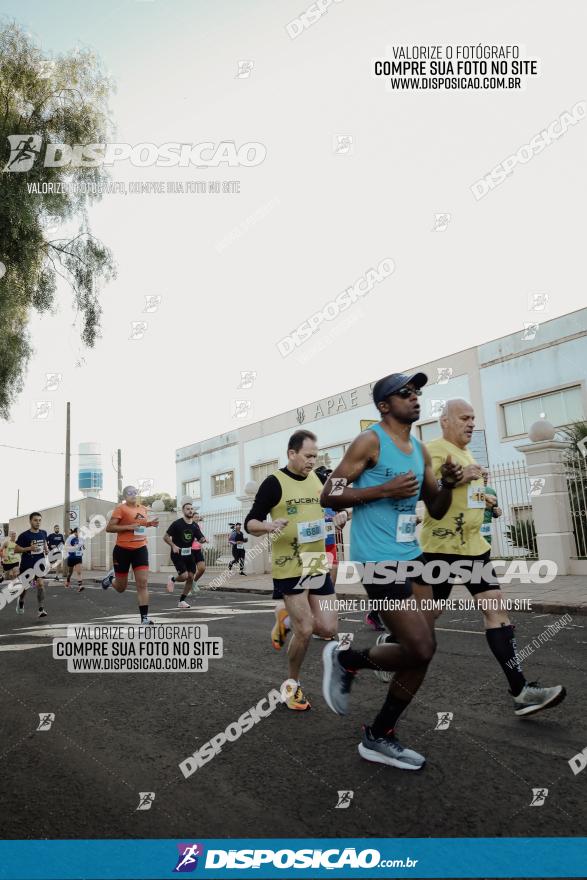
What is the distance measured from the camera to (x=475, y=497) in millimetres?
4438

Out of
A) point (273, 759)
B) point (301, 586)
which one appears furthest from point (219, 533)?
point (273, 759)

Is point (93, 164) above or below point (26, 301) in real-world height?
above

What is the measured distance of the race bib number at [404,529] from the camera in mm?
3340

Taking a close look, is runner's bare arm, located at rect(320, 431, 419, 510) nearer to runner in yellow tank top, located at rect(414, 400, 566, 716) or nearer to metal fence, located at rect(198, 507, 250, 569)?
runner in yellow tank top, located at rect(414, 400, 566, 716)

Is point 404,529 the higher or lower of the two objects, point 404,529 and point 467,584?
the higher

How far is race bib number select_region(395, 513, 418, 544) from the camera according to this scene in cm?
334

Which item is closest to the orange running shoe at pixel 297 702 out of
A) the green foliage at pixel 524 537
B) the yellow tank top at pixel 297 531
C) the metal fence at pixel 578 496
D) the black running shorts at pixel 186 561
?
the yellow tank top at pixel 297 531

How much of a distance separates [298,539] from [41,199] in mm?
13435

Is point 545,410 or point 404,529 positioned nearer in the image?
point 404,529

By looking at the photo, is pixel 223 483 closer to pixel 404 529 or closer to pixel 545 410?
pixel 545 410

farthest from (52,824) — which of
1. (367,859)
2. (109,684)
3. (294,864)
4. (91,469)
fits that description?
(91,469)

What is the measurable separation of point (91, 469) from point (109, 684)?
48840mm

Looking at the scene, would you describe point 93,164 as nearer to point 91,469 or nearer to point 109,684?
point 109,684

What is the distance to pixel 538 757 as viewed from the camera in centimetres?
315
